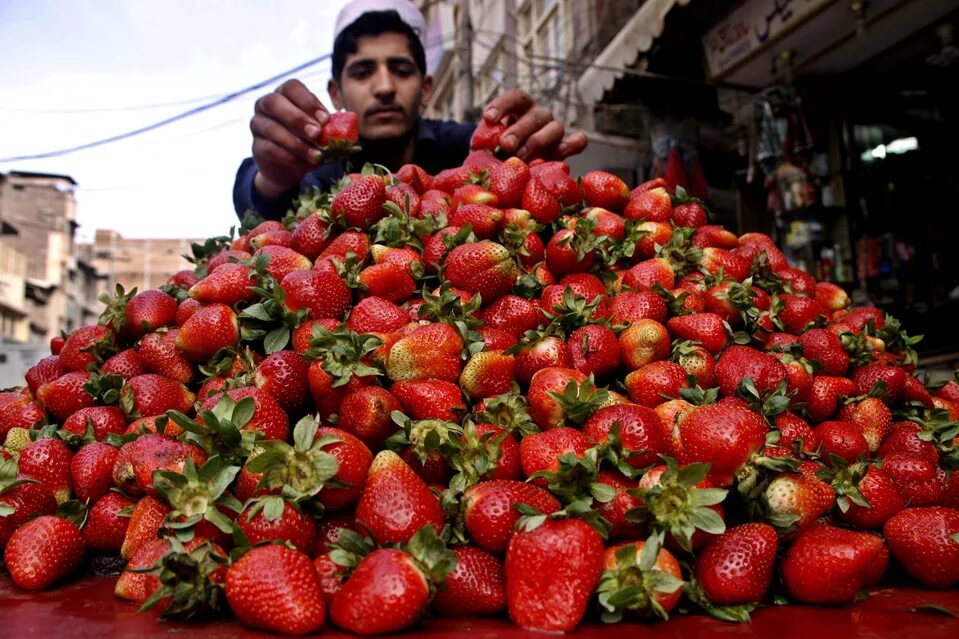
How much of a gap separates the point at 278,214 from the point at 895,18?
4687 millimetres

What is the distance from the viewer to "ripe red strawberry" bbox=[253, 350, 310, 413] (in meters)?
1.42

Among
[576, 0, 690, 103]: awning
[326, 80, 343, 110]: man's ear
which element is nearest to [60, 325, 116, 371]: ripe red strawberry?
[326, 80, 343, 110]: man's ear

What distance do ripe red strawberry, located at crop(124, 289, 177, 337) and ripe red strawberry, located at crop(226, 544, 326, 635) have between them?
95cm

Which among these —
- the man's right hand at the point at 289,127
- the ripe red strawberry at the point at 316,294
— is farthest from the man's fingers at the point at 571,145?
the ripe red strawberry at the point at 316,294

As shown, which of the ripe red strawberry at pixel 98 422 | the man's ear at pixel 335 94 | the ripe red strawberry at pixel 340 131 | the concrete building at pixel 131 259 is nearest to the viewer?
the ripe red strawberry at pixel 98 422

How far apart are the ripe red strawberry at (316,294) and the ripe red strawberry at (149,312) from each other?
358mm

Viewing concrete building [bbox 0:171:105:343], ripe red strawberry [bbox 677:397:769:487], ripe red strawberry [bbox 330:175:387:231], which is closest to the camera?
ripe red strawberry [bbox 677:397:769:487]

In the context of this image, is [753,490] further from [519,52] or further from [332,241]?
[519,52]

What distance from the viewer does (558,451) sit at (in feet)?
3.94

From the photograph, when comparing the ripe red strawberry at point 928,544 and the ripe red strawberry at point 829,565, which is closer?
the ripe red strawberry at point 829,565

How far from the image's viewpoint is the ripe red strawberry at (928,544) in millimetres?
1229

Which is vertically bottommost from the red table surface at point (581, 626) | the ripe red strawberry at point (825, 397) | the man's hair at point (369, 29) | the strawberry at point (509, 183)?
the red table surface at point (581, 626)

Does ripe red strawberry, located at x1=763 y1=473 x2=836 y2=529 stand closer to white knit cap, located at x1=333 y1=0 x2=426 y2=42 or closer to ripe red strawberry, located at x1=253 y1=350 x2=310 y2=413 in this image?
ripe red strawberry, located at x1=253 y1=350 x2=310 y2=413

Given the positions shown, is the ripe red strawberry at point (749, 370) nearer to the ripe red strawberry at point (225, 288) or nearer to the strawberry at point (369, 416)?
the strawberry at point (369, 416)
